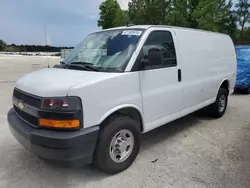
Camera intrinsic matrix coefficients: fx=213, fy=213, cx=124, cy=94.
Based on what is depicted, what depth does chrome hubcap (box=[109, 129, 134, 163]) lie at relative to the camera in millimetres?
2881

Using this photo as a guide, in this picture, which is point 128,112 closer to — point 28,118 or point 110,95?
point 110,95

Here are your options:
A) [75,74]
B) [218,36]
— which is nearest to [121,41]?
[75,74]

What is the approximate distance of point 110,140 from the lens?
275 centimetres

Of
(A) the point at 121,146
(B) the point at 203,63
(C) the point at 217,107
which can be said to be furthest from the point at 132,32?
(C) the point at 217,107

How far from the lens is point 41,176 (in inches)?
115

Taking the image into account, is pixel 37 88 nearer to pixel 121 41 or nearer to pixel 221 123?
pixel 121 41

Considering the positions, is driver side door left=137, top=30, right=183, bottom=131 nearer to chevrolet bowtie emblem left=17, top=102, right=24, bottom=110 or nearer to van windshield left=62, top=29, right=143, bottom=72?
van windshield left=62, top=29, right=143, bottom=72

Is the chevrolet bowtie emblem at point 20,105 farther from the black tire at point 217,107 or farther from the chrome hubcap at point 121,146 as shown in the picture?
the black tire at point 217,107

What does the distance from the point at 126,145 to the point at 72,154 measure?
86 cm

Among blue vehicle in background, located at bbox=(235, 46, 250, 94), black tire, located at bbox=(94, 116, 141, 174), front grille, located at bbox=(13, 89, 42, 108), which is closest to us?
front grille, located at bbox=(13, 89, 42, 108)

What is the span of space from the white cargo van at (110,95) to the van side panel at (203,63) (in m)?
0.02

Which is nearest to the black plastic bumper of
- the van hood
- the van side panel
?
the van hood

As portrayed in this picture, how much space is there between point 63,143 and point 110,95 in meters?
0.80

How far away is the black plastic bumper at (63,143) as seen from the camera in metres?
2.36
